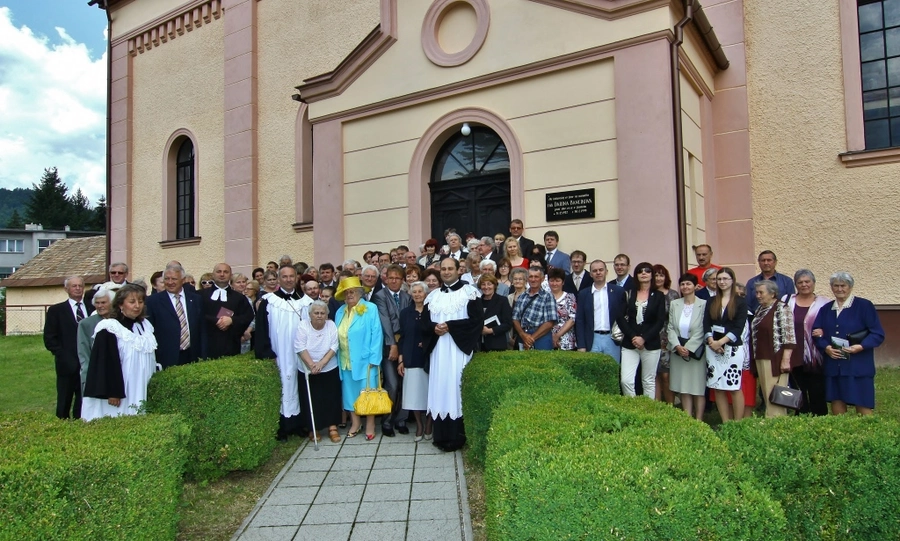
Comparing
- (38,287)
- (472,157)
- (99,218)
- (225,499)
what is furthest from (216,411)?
(99,218)

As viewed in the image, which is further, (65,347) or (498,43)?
(498,43)

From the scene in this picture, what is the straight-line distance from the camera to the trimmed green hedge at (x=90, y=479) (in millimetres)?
3082

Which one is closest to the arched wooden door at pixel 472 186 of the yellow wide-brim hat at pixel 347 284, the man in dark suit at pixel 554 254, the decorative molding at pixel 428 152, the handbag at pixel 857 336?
the decorative molding at pixel 428 152

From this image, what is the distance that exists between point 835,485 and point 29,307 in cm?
3093

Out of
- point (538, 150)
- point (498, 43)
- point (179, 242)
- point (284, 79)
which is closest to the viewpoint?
point (538, 150)

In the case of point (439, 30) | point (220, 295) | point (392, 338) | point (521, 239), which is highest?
point (439, 30)

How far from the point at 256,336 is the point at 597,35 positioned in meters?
6.11

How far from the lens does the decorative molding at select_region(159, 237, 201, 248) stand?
15.9m

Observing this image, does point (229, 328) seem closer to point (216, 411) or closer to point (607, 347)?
point (216, 411)

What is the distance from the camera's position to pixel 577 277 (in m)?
8.02

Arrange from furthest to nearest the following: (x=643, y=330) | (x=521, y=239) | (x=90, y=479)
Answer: (x=521, y=239)
(x=643, y=330)
(x=90, y=479)

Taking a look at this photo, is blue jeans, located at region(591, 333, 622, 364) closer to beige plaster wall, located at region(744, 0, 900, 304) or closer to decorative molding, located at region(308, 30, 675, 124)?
decorative molding, located at region(308, 30, 675, 124)

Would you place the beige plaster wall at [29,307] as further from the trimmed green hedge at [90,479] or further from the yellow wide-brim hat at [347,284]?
the trimmed green hedge at [90,479]

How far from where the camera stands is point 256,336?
6.88 metres
